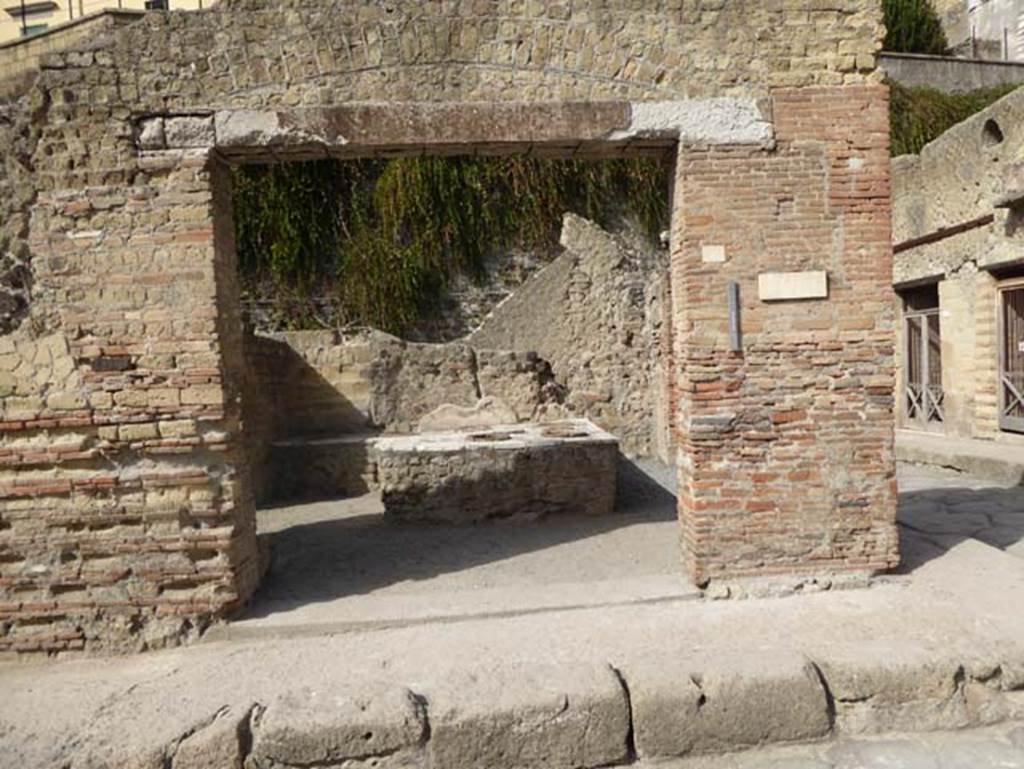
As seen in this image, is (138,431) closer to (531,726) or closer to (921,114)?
Result: (531,726)

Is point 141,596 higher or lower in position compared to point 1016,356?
lower

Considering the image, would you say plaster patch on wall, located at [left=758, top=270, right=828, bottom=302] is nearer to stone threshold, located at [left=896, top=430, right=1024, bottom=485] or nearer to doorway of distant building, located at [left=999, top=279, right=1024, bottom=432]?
stone threshold, located at [left=896, top=430, right=1024, bottom=485]

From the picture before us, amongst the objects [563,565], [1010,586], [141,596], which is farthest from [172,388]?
[1010,586]

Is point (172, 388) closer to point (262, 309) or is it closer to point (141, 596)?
point (141, 596)

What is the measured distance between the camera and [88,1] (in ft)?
78.5

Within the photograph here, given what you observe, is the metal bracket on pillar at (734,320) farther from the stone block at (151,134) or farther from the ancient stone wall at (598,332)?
the ancient stone wall at (598,332)

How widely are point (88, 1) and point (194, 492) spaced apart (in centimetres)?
2712

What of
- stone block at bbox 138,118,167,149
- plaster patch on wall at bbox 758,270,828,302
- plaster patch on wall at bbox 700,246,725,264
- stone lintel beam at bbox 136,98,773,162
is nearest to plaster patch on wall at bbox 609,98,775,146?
stone lintel beam at bbox 136,98,773,162

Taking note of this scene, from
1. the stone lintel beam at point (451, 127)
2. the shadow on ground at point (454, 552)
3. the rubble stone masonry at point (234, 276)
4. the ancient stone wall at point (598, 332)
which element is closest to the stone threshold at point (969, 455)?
the ancient stone wall at point (598, 332)

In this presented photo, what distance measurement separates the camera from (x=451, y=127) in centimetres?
413

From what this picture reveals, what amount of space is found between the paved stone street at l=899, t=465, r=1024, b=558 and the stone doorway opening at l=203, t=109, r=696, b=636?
80.7 inches

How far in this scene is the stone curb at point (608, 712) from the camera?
120 inches

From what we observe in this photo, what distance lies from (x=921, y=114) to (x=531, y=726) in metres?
18.1

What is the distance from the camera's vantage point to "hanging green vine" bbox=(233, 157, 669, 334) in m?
14.5
